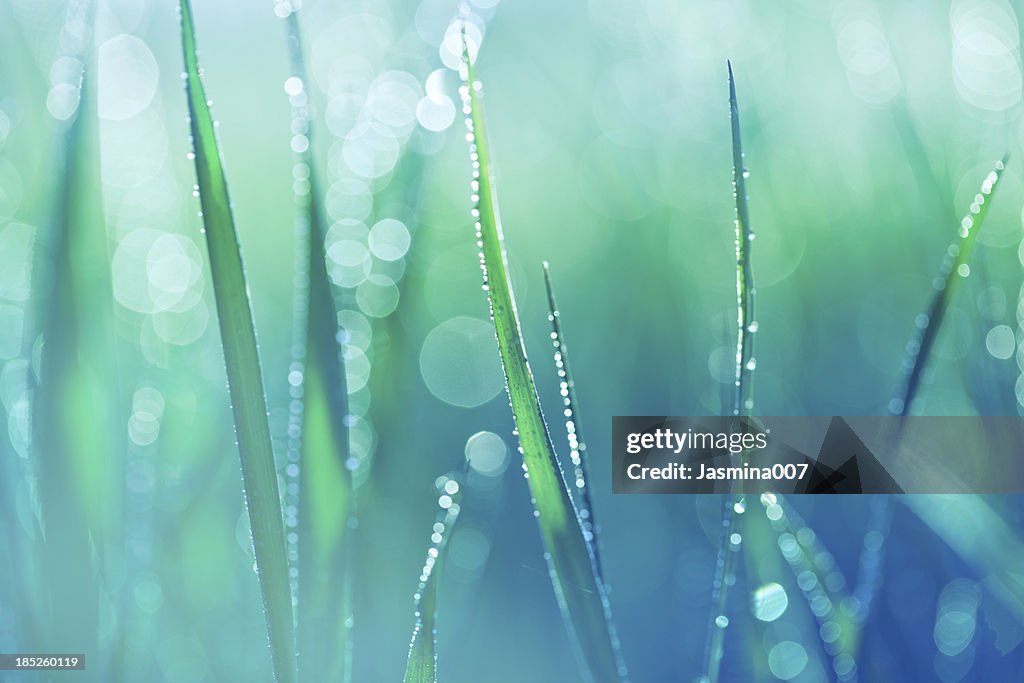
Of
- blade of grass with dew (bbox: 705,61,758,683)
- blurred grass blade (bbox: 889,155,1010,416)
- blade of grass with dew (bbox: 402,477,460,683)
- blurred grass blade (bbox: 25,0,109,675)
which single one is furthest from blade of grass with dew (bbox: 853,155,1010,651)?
blurred grass blade (bbox: 25,0,109,675)

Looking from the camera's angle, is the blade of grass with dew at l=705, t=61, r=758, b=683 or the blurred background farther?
the blurred background

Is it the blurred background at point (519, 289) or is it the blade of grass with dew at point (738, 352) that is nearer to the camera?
the blade of grass with dew at point (738, 352)

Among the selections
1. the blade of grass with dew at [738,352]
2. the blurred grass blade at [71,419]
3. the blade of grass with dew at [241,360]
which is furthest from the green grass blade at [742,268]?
the blurred grass blade at [71,419]

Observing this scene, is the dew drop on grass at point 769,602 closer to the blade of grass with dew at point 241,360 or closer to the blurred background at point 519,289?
the blurred background at point 519,289

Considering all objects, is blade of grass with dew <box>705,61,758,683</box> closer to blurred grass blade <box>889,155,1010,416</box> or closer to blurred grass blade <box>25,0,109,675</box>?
blurred grass blade <box>889,155,1010,416</box>

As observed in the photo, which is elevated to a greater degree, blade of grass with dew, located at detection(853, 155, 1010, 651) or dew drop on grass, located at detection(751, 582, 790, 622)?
blade of grass with dew, located at detection(853, 155, 1010, 651)

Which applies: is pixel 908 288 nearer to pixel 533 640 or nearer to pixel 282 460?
pixel 533 640

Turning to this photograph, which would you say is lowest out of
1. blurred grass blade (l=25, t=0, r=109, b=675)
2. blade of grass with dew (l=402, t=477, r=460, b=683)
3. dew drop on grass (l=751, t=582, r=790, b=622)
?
dew drop on grass (l=751, t=582, r=790, b=622)
